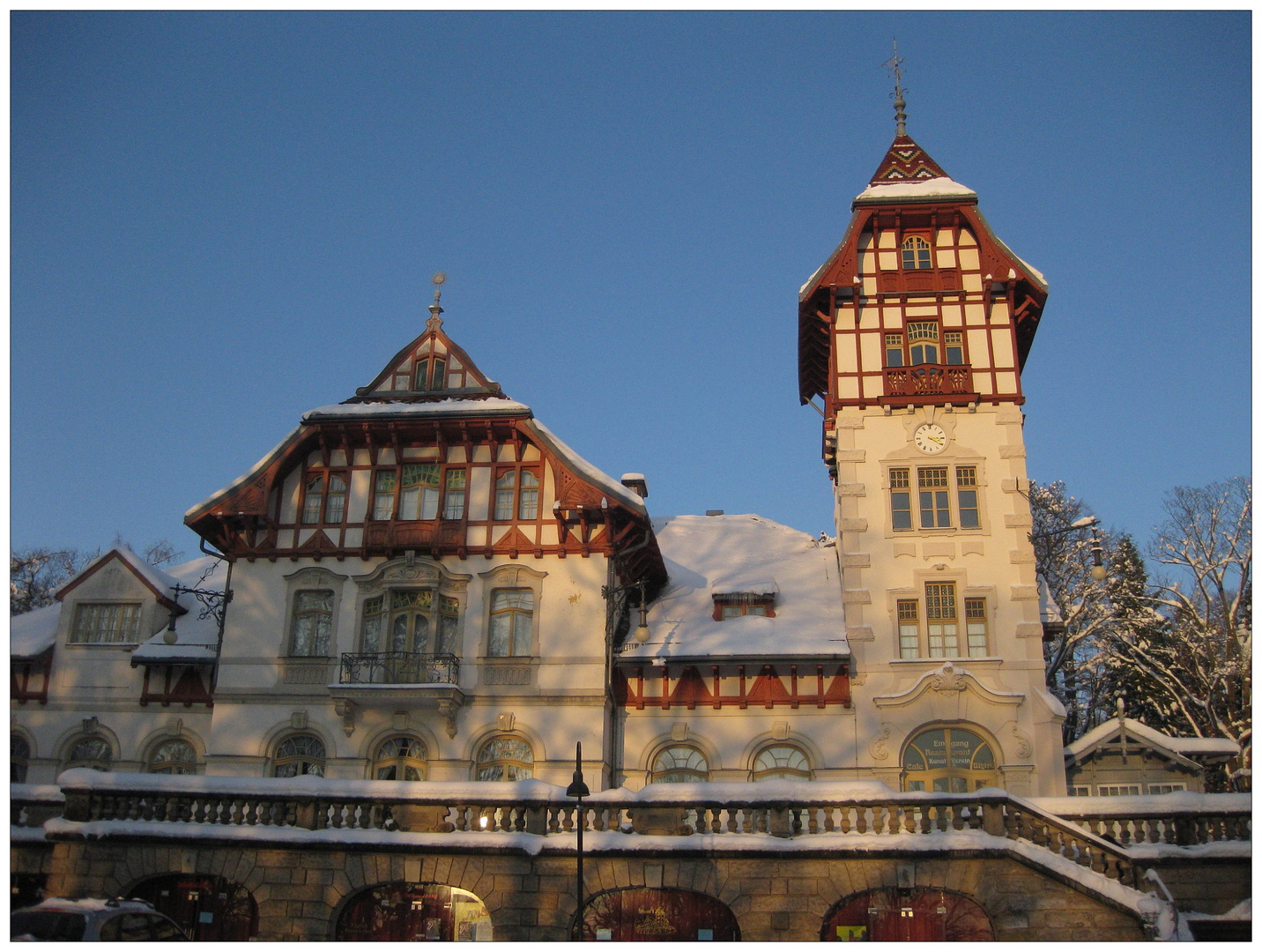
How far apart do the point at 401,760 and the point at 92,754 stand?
28.6 feet

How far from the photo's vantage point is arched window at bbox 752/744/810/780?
25.1 metres

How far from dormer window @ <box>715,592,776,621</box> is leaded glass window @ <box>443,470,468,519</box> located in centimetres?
658

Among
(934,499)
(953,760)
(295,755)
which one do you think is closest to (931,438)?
(934,499)

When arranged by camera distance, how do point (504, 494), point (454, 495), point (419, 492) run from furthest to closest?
point (419, 492) < point (454, 495) < point (504, 494)

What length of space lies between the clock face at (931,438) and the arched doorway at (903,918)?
Answer: 492 inches

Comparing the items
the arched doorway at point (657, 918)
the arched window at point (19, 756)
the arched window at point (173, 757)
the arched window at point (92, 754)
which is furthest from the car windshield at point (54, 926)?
the arched window at point (19, 756)

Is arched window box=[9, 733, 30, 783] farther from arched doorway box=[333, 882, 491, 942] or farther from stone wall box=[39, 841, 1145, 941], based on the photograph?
arched doorway box=[333, 882, 491, 942]

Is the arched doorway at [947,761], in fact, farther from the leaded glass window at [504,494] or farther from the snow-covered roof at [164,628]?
the snow-covered roof at [164,628]

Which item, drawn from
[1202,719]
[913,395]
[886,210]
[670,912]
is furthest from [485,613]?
[1202,719]

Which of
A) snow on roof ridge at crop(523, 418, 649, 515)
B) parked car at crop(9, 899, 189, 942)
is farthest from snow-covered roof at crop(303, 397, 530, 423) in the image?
parked car at crop(9, 899, 189, 942)

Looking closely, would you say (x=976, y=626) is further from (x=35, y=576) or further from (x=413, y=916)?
(x=35, y=576)

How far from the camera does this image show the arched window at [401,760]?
963 inches

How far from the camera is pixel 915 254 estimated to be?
29156mm

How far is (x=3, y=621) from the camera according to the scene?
16.9 metres
